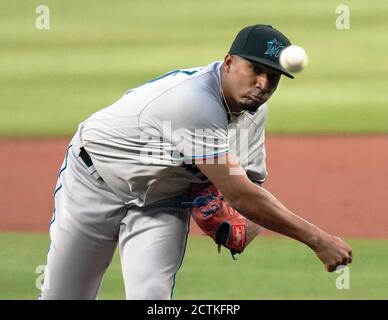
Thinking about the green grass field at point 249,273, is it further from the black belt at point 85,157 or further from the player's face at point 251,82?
the player's face at point 251,82

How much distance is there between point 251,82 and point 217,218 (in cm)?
77

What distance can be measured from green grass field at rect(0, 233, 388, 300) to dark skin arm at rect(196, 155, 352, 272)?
181 cm

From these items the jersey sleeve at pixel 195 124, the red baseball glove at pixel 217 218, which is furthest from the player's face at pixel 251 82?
the red baseball glove at pixel 217 218

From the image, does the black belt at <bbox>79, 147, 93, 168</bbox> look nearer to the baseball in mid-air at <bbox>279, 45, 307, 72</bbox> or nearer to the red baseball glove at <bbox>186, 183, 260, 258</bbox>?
the red baseball glove at <bbox>186, 183, 260, 258</bbox>

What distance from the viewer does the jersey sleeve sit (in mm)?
4078

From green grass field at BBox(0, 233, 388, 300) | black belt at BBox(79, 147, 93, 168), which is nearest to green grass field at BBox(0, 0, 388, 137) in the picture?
green grass field at BBox(0, 233, 388, 300)

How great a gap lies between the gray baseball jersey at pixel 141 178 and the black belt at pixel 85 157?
0.01 m

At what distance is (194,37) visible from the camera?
44.1ft

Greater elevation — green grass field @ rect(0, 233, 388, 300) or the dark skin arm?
the dark skin arm

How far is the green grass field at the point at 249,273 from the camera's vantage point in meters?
5.95

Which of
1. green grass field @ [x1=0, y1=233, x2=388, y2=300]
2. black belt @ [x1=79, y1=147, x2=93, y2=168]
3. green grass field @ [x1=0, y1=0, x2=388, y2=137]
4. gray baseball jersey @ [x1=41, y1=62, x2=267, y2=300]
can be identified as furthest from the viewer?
green grass field @ [x1=0, y1=0, x2=388, y2=137]

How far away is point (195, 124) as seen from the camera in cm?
409

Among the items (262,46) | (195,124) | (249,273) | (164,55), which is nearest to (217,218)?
(195,124)

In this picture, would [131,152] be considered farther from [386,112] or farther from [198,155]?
[386,112]
